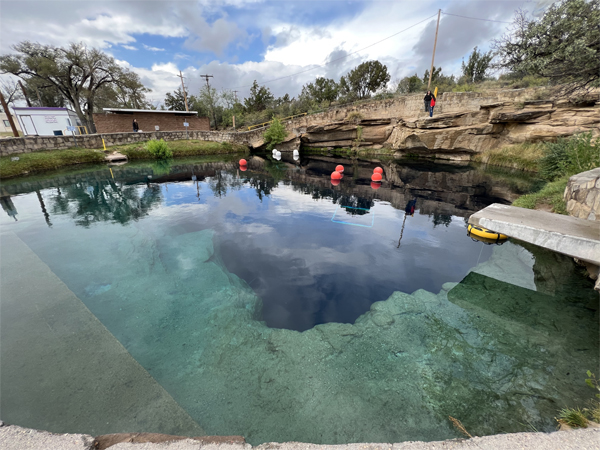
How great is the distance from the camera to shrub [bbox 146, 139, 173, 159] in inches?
1004

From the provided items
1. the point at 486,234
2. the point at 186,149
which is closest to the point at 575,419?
the point at 486,234

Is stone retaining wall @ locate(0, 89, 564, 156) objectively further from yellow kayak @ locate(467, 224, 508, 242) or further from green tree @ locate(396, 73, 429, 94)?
yellow kayak @ locate(467, 224, 508, 242)

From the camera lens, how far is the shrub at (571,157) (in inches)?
369

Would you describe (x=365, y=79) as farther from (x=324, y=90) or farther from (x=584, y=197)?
(x=584, y=197)

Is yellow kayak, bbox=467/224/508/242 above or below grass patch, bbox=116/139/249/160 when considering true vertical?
below

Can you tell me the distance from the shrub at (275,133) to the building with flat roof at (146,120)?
34.3 feet

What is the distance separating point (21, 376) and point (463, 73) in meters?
48.3

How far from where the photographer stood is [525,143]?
20.2 metres

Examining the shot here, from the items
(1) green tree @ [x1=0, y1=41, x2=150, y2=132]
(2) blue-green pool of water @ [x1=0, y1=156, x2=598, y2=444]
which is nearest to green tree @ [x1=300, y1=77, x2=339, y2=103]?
(1) green tree @ [x1=0, y1=41, x2=150, y2=132]

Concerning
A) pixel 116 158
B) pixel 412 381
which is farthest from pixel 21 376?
pixel 116 158

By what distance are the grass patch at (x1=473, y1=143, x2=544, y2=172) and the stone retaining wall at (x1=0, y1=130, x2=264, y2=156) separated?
25.2 m

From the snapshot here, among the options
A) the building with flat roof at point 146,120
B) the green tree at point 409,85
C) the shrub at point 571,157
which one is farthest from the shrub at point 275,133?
the shrub at point 571,157

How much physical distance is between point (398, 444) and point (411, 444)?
106mm

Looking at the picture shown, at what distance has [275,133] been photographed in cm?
3105
